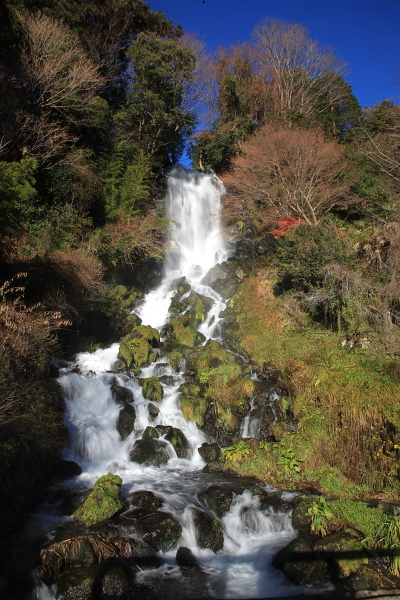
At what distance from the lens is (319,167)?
51.2 feet

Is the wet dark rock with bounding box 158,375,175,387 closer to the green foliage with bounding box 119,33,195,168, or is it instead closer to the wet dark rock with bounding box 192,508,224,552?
the wet dark rock with bounding box 192,508,224,552

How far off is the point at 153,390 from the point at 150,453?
208 centimetres

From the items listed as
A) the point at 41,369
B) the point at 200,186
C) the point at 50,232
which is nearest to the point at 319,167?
the point at 200,186

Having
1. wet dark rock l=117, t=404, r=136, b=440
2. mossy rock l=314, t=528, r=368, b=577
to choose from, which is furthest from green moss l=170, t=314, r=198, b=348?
mossy rock l=314, t=528, r=368, b=577

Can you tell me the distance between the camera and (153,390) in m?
10.5

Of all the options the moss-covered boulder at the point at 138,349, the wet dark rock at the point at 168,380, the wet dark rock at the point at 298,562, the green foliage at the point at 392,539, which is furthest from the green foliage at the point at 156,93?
the green foliage at the point at 392,539

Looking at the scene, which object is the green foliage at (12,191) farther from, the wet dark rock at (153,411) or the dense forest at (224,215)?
the wet dark rock at (153,411)

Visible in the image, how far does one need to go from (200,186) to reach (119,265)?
9.17 meters

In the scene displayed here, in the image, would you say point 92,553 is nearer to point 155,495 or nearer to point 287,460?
point 155,495

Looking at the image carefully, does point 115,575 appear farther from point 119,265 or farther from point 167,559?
point 119,265

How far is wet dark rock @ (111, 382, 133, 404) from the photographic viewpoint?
10328 millimetres

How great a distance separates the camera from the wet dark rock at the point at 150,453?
28.4 feet

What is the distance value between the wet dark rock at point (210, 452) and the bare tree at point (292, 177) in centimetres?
944

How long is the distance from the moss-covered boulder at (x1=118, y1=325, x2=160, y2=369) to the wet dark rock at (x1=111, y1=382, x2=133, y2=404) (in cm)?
158
